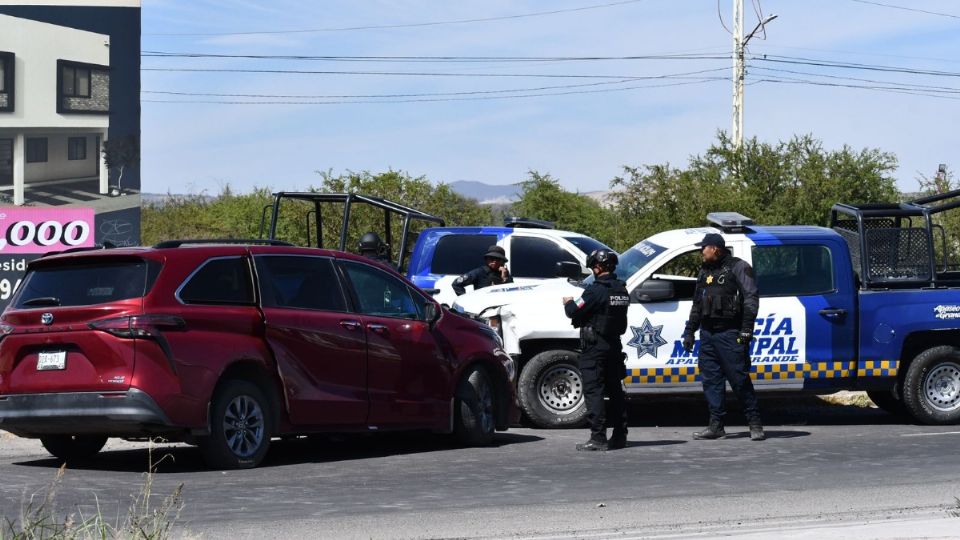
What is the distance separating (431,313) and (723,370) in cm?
273

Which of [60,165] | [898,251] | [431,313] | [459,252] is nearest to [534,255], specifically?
[459,252]

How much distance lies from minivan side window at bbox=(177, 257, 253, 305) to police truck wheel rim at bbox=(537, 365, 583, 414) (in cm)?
406

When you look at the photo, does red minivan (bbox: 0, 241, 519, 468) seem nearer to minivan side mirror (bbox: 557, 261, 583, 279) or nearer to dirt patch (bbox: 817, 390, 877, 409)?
minivan side mirror (bbox: 557, 261, 583, 279)

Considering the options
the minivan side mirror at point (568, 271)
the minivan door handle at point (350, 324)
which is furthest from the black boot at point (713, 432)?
the minivan door handle at point (350, 324)

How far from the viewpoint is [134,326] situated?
1022 centimetres

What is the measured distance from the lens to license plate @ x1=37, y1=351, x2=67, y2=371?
10445mm

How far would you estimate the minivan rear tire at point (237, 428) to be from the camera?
1068 cm

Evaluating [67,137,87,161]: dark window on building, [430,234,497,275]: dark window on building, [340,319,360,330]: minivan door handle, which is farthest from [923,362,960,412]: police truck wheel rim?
[67,137,87,161]: dark window on building

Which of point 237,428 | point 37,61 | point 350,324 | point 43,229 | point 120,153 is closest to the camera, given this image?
point 237,428

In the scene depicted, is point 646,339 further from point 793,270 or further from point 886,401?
point 886,401

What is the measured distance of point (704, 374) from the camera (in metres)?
13.3

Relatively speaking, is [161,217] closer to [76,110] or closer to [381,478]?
[76,110]

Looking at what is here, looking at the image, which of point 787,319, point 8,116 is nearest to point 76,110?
point 8,116

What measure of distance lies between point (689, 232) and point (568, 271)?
1.50 metres
